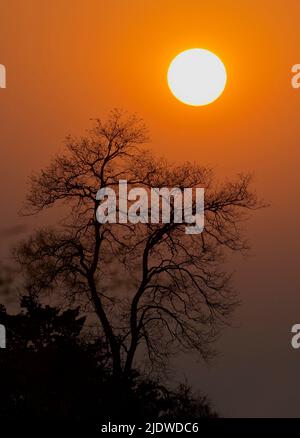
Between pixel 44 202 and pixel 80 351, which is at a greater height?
pixel 44 202

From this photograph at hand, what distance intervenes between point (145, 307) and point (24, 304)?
2.90 metres

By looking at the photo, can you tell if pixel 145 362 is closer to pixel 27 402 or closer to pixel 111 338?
pixel 111 338

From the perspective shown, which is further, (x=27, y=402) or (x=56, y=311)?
(x=56, y=311)

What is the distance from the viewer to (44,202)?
31156mm

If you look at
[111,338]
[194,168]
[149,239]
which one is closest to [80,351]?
[111,338]

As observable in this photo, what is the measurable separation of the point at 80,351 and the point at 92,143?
5.03 m

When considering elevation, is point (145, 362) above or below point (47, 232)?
below

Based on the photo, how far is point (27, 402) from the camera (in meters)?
28.5

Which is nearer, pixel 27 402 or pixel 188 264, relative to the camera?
pixel 27 402

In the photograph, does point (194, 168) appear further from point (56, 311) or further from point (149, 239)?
point (56, 311)

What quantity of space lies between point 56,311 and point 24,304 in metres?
0.89

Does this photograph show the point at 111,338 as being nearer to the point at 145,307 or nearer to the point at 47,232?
the point at 145,307
